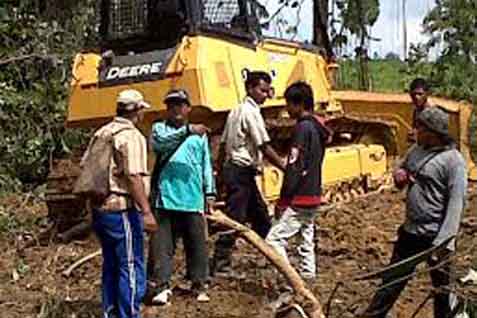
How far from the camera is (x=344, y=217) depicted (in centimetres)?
1157

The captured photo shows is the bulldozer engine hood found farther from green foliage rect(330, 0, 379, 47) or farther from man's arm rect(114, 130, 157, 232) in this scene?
green foliage rect(330, 0, 379, 47)

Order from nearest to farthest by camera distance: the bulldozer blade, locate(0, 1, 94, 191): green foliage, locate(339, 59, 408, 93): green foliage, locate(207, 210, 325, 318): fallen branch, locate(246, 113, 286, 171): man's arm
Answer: the bulldozer blade → locate(207, 210, 325, 318): fallen branch → locate(246, 113, 286, 171): man's arm → locate(0, 1, 94, 191): green foliage → locate(339, 59, 408, 93): green foliage

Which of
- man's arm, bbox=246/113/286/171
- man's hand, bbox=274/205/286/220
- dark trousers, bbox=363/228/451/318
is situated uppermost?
man's arm, bbox=246/113/286/171

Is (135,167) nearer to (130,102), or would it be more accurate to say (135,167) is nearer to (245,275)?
(130,102)

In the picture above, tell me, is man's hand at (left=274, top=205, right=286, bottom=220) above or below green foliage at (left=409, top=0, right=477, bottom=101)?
below

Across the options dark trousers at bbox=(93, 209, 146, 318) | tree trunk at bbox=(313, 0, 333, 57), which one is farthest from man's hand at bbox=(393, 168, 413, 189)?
tree trunk at bbox=(313, 0, 333, 57)

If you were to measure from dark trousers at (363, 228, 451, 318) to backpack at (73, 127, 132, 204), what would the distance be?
1877mm

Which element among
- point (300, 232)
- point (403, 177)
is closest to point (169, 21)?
point (300, 232)

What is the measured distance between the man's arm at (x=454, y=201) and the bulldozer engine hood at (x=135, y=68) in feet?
13.5

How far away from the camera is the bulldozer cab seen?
1081 centimetres

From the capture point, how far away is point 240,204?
29.2 ft

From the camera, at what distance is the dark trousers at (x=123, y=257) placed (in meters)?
7.38

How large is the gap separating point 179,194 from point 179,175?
5.4 inches

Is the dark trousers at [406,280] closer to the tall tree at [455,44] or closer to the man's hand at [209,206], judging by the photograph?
the man's hand at [209,206]
